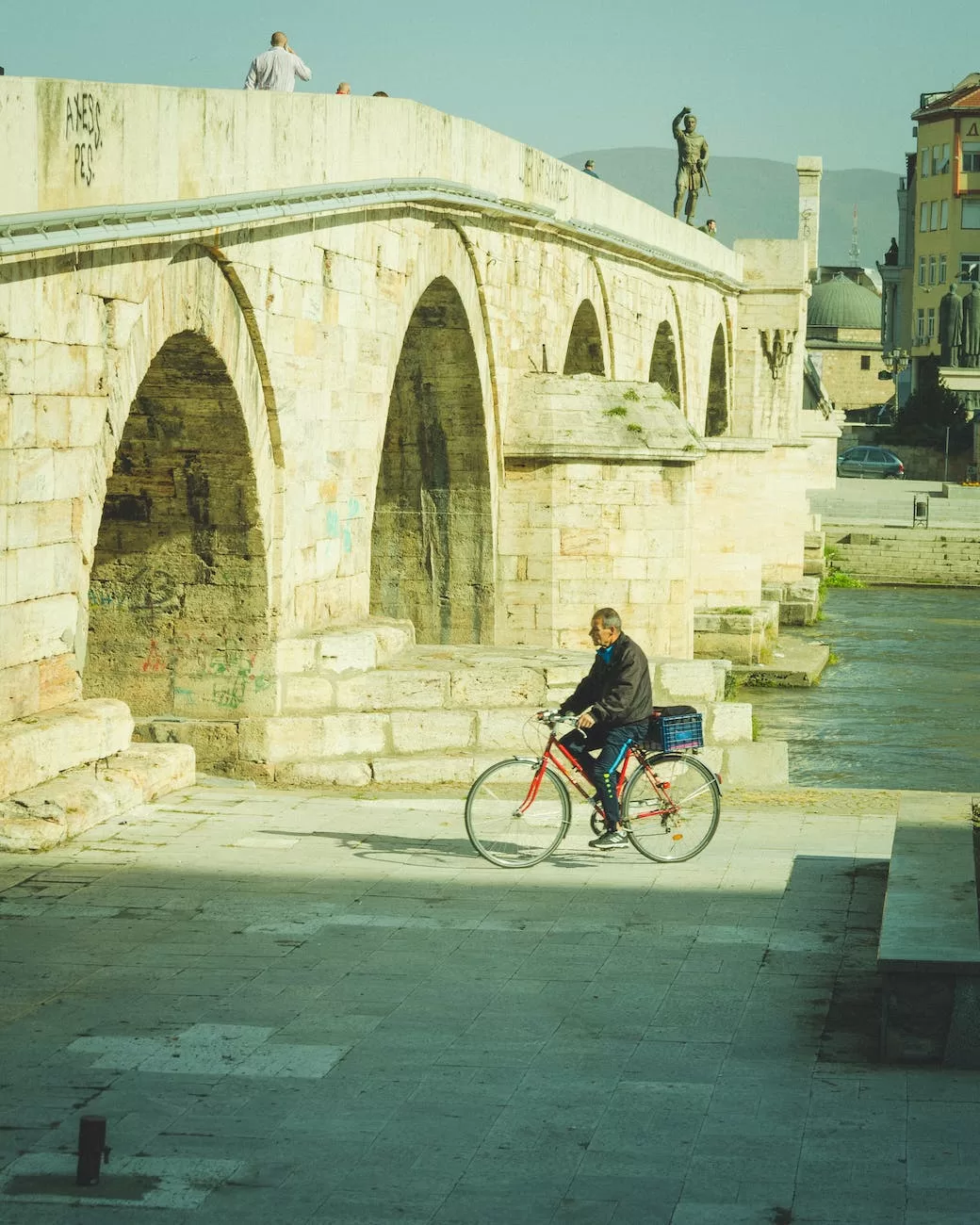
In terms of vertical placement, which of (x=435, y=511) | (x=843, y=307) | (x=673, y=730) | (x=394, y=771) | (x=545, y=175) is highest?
(x=843, y=307)

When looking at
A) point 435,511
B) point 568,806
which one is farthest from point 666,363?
point 568,806

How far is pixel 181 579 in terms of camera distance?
992cm

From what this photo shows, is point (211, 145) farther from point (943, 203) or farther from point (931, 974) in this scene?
point (943, 203)

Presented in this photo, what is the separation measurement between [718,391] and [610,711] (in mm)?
24378

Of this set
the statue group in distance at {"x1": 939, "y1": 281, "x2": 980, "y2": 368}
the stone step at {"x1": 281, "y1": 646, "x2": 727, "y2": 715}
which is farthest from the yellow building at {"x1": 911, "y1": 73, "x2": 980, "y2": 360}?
the stone step at {"x1": 281, "y1": 646, "x2": 727, "y2": 715}

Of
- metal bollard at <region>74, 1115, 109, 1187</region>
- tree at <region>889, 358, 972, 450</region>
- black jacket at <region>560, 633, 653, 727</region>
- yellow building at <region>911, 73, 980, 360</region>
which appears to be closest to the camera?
metal bollard at <region>74, 1115, 109, 1187</region>

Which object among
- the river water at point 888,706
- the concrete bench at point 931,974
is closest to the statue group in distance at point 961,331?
the river water at point 888,706

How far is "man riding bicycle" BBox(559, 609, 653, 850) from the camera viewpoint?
7750mm

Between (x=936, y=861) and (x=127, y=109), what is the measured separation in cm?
415

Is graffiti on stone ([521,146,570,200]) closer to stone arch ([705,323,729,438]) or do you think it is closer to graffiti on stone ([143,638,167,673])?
graffiti on stone ([143,638,167,673])

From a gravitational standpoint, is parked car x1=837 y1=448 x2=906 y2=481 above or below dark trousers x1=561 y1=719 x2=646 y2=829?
above

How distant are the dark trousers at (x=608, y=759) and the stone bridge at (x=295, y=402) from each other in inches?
81.1

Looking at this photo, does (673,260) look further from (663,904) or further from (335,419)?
(663,904)

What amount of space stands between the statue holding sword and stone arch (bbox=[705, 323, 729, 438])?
201cm
